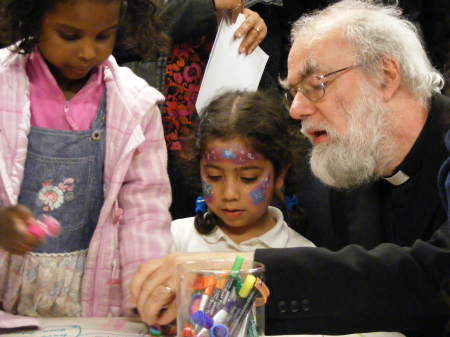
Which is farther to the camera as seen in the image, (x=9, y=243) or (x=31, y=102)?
(x=31, y=102)

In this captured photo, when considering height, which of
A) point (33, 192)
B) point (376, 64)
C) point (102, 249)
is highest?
point (376, 64)

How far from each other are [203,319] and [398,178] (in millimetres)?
769

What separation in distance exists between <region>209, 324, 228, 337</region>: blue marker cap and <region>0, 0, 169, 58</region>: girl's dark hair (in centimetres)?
65

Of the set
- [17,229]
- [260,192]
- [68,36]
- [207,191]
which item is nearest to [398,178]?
[260,192]

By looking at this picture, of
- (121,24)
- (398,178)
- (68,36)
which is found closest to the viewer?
(68,36)

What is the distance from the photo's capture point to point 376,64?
1738 millimetres

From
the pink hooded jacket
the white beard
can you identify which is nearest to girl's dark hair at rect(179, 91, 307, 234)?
the white beard

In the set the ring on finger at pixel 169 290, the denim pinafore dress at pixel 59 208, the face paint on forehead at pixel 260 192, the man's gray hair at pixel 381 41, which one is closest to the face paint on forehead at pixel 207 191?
the face paint on forehead at pixel 260 192

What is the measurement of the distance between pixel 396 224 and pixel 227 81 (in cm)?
63

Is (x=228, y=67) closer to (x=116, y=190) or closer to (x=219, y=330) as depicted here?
(x=116, y=190)

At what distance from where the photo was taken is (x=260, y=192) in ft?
6.56

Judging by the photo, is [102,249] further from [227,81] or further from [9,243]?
[227,81]

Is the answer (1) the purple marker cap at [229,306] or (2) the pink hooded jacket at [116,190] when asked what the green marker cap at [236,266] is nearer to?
(1) the purple marker cap at [229,306]

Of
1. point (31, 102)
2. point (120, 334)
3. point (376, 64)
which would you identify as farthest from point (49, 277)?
point (376, 64)
